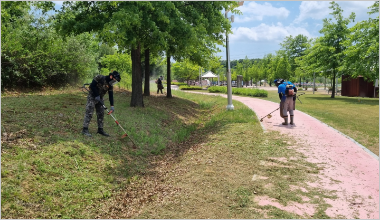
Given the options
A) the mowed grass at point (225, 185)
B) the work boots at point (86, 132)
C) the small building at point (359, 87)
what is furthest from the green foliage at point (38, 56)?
the small building at point (359, 87)

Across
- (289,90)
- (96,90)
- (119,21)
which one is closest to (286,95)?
(289,90)

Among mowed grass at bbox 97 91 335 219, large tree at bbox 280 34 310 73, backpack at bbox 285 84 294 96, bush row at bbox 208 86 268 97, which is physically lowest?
mowed grass at bbox 97 91 335 219

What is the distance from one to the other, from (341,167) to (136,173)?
4.30 meters

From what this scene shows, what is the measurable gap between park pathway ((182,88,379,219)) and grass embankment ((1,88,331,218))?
30 cm

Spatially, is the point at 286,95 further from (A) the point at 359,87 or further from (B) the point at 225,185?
(A) the point at 359,87

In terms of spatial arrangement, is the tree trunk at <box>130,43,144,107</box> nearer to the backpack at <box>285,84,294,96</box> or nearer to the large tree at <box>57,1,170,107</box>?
the large tree at <box>57,1,170,107</box>

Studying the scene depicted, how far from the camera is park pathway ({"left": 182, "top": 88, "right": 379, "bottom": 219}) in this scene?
4.37 metres

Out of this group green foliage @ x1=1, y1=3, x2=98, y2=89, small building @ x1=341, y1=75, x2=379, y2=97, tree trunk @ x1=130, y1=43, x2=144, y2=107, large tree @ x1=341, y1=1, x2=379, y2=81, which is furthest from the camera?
small building @ x1=341, y1=75, x2=379, y2=97

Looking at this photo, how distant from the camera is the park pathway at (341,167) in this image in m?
4.37

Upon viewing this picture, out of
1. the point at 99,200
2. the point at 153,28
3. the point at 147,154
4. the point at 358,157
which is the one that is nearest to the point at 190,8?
the point at 153,28

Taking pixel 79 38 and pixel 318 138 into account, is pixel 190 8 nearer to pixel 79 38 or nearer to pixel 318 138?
pixel 318 138

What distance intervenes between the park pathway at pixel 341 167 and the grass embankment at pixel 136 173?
0.30 m

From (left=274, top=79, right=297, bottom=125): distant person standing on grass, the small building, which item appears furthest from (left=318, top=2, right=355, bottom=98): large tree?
(left=274, top=79, right=297, bottom=125): distant person standing on grass

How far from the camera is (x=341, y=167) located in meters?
6.18
